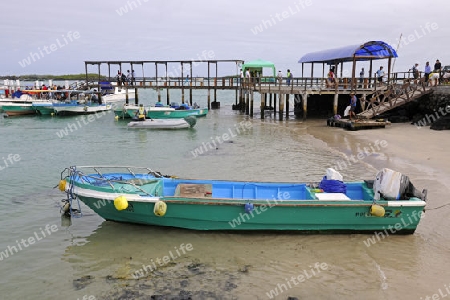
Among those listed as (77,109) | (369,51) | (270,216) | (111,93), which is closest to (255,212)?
(270,216)

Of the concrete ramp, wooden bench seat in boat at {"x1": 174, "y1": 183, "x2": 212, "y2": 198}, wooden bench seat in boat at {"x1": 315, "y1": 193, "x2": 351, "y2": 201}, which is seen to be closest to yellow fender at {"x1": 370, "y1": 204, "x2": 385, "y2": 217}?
wooden bench seat in boat at {"x1": 315, "y1": 193, "x2": 351, "y2": 201}

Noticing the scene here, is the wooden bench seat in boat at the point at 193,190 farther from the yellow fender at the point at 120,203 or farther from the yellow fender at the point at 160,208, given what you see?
the yellow fender at the point at 120,203

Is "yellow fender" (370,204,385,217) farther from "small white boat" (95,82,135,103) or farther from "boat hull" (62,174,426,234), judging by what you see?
"small white boat" (95,82,135,103)

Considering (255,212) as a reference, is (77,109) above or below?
above

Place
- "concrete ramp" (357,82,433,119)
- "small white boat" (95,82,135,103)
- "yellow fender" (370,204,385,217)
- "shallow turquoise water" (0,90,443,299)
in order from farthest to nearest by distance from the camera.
A: "small white boat" (95,82,135,103) → "concrete ramp" (357,82,433,119) → "yellow fender" (370,204,385,217) → "shallow turquoise water" (0,90,443,299)

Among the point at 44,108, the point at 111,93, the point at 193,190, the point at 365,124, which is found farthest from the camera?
the point at 111,93

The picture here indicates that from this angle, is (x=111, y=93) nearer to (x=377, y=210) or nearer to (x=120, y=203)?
(x=120, y=203)

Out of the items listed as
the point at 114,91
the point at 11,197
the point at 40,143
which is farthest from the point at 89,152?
the point at 114,91

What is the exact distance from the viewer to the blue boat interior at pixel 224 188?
32.2 ft

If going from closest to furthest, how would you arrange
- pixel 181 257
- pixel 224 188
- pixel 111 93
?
pixel 181 257 < pixel 224 188 < pixel 111 93

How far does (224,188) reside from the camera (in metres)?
10.4

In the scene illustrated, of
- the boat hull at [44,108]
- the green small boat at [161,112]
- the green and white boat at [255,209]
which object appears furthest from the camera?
the boat hull at [44,108]

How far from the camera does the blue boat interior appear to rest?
32.2 ft

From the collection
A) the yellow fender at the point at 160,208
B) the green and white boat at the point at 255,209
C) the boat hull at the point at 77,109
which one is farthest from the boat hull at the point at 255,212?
the boat hull at the point at 77,109
